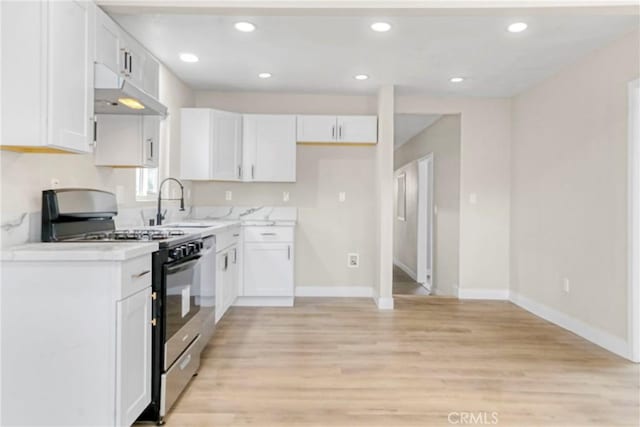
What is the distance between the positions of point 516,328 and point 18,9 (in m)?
4.12

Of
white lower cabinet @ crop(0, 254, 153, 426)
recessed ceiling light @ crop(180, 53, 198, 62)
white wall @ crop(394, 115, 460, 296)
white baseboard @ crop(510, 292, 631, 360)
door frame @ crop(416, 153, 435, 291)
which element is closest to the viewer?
white lower cabinet @ crop(0, 254, 153, 426)

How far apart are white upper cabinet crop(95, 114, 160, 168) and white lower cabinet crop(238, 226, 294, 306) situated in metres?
1.67

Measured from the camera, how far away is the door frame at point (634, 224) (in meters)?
2.96

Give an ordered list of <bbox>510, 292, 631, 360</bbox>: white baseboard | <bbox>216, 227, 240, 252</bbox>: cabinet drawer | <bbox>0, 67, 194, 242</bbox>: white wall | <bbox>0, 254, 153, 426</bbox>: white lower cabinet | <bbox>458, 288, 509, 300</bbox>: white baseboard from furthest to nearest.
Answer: <bbox>458, 288, 509, 300</bbox>: white baseboard → <bbox>216, 227, 240, 252</bbox>: cabinet drawer → <bbox>510, 292, 631, 360</bbox>: white baseboard → <bbox>0, 67, 194, 242</bbox>: white wall → <bbox>0, 254, 153, 426</bbox>: white lower cabinet

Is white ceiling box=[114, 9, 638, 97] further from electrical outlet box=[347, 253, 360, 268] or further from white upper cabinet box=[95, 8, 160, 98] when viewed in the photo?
electrical outlet box=[347, 253, 360, 268]

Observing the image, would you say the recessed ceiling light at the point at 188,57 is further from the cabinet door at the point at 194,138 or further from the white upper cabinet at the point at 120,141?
the white upper cabinet at the point at 120,141

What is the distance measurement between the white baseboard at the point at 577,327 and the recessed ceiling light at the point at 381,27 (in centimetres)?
289

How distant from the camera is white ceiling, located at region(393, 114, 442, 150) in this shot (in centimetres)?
560

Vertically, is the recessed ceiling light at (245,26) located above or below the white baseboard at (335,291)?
above

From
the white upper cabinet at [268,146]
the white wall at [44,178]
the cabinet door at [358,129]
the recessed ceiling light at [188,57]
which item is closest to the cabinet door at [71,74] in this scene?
the white wall at [44,178]

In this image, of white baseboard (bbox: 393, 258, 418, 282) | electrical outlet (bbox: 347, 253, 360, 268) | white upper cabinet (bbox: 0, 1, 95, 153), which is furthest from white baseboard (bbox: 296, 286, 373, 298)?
white upper cabinet (bbox: 0, 1, 95, 153)

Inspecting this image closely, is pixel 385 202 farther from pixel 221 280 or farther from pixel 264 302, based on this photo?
pixel 221 280

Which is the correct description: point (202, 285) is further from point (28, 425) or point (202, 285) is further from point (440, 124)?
point (440, 124)

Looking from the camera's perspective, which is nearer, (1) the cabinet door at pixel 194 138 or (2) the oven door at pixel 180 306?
(2) the oven door at pixel 180 306
